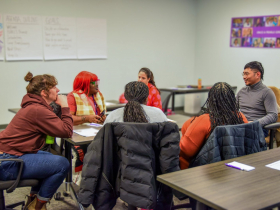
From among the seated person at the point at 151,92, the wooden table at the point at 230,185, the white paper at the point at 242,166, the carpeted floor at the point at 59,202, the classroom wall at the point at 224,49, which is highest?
the classroom wall at the point at 224,49

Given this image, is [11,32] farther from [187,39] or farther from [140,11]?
[187,39]

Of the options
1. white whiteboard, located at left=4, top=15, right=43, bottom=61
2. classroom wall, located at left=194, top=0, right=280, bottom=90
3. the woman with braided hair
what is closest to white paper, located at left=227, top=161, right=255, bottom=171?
the woman with braided hair

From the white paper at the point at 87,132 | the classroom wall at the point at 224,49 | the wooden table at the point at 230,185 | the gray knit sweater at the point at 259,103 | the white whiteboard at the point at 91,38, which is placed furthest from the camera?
the classroom wall at the point at 224,49

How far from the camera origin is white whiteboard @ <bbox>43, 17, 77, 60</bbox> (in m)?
5.55

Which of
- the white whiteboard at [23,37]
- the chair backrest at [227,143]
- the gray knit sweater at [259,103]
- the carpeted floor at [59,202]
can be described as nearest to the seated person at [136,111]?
the chair backrest at [227,143]

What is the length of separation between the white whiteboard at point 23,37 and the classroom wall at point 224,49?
3.69 meters

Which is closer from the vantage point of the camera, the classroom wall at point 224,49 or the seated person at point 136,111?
the seated person at point 136,111

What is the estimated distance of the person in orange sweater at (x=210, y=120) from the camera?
2.05 m

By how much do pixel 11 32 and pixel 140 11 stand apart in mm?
2624

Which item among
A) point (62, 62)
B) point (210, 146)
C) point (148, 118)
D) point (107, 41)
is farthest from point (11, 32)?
point (210, 146)

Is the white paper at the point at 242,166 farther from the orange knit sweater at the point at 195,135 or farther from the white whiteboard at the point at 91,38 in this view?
the white whiteboard at the point at 91,38

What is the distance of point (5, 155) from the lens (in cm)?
214

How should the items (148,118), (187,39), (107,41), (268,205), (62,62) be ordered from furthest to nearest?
1. (187,39)
2. (107,41)
3. (62,62)
4. (148,118)
5. (268,205)

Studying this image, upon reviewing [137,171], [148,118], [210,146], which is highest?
[148,118]
